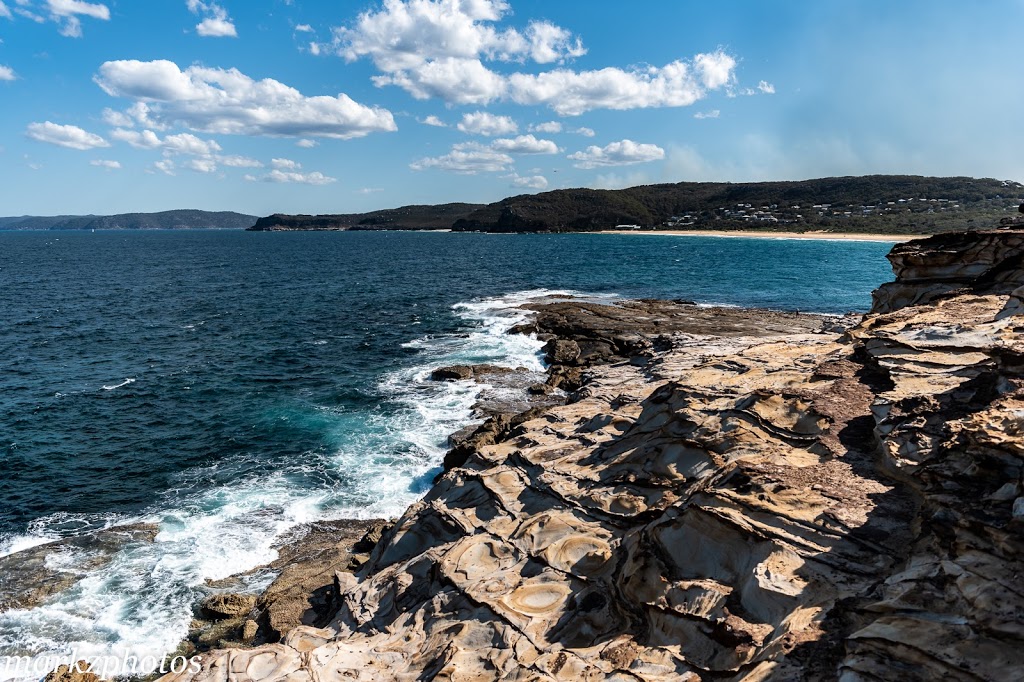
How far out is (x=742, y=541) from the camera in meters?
10.9

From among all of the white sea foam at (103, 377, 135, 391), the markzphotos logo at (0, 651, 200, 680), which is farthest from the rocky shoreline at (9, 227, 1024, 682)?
the white sea foam at (103, 377, 135, 391)

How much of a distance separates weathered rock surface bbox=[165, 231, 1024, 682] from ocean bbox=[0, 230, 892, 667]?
7208mm

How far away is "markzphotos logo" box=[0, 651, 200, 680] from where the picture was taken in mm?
15406

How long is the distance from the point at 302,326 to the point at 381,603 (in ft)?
154

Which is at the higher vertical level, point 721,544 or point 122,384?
point 721,544

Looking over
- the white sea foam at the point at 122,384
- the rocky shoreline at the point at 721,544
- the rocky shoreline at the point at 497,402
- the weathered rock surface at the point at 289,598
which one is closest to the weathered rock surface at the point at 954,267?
the rocky shoreline at the point at 721,544

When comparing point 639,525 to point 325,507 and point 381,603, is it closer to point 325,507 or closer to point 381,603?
point 381,603

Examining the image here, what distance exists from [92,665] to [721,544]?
667 inches

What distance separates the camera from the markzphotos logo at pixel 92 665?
15406 millimetres

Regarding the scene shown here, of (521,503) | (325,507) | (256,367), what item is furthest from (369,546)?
(256,367)

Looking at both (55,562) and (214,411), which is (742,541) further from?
(214,411)

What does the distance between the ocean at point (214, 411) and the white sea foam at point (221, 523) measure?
0.08 meters

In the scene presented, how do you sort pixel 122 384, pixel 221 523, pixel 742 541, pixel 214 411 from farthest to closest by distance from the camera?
pixel 122 384, pixel 214 411, pixel 221 523, pixel 742 541

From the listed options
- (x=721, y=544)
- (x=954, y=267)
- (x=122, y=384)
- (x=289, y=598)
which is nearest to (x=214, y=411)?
(x=122, y=384)
